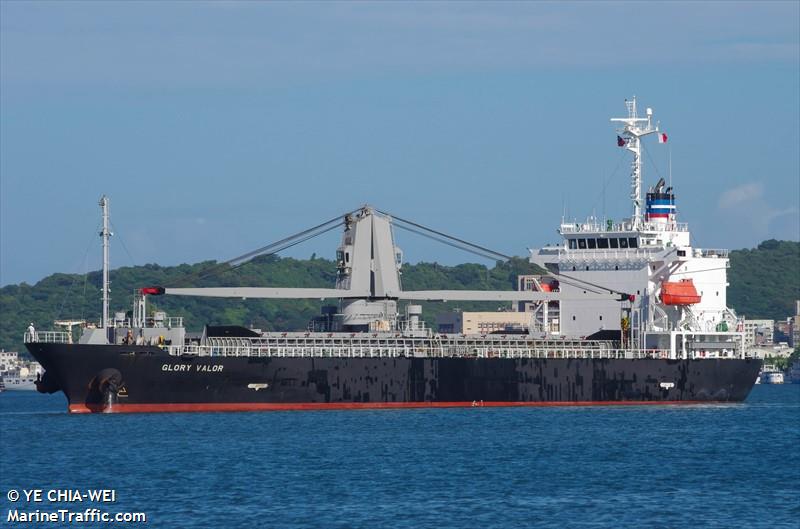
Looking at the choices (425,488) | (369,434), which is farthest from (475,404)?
(425,488)

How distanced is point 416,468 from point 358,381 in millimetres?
20434

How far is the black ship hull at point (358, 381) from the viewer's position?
5925 cm

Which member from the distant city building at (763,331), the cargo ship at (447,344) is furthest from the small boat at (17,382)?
the cargo ship at (447,344)

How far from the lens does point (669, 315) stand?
72.0 m

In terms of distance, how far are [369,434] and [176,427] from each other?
22.3 feet

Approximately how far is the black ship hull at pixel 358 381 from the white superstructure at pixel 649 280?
179 centimetres

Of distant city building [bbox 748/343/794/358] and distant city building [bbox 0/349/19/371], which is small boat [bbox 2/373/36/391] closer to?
distant city building [bbox 0/349/19/371]

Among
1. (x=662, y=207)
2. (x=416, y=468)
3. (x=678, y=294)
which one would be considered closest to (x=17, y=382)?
(x=662, y=207)

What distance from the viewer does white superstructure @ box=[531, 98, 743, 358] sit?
233 feet

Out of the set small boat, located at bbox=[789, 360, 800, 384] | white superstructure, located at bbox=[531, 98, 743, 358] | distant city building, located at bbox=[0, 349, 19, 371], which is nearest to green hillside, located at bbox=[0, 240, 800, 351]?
distant city building, located at bbox=[0, 349, 19, 371]

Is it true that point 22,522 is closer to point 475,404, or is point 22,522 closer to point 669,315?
point 475,404

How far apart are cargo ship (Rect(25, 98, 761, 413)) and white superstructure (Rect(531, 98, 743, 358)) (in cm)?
8

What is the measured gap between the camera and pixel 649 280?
71312 millimetres

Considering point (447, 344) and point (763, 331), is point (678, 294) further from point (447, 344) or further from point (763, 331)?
point (763, 331)
